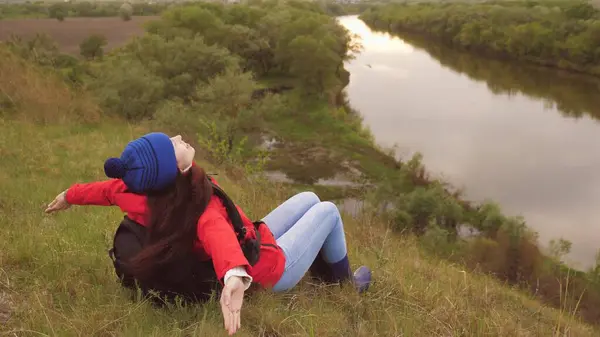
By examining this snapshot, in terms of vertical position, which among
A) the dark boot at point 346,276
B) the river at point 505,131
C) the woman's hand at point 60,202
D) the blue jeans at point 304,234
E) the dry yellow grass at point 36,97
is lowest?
the river at point 505,131

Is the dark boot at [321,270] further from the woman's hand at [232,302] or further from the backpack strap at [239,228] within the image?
the woman's hand at [232,302]

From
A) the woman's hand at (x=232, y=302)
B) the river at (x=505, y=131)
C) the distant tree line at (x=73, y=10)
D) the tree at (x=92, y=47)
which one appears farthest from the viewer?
the distant tree line at (x=73, y=10)

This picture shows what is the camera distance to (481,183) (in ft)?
53.2

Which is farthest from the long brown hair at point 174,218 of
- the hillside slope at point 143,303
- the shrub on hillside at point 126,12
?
the shrub on hillside at point 126,12

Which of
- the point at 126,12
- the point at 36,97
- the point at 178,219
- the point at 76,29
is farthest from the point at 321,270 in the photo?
the point at 126,12

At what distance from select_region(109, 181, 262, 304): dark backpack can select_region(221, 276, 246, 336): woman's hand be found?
14.7 inches

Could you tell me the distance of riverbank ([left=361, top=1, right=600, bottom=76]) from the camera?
34.2m

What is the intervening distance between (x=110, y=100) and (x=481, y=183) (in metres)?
11.8

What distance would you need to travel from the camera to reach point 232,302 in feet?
5.03

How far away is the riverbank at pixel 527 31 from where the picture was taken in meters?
34.2

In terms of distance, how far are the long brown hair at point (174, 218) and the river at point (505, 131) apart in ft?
39.8

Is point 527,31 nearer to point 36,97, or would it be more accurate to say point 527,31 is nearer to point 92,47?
point 92,47

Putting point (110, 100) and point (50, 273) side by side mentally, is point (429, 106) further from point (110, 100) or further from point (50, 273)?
point (50, 273)

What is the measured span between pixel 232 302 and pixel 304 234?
77 cm
